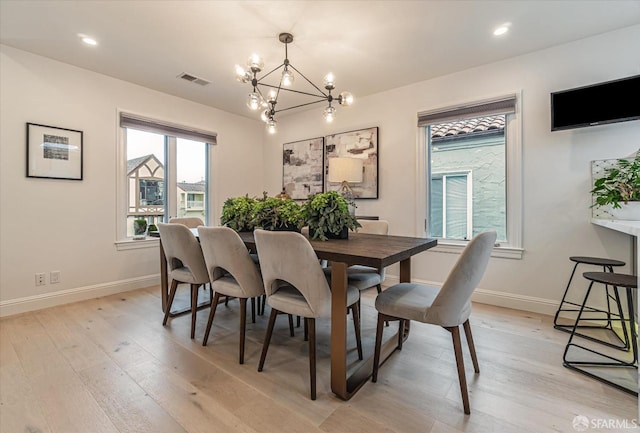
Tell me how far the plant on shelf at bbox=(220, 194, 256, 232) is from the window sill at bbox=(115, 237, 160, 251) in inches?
70.0

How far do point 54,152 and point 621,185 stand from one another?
5.22m

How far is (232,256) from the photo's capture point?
194 centimetres

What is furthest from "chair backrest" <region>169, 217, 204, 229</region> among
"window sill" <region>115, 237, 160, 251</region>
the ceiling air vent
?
the ceiling air vent

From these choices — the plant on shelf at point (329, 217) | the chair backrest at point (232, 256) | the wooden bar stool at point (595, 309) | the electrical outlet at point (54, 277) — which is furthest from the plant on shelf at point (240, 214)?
the wooden bar stool at point (595, 309)

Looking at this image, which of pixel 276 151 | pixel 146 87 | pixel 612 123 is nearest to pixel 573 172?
pixel 612 123

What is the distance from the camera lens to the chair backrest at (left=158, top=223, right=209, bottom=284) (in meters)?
2.28

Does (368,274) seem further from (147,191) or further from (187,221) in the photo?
(147,191)

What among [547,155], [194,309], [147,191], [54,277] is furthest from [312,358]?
[147,191]

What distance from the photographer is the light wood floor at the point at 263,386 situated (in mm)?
1416

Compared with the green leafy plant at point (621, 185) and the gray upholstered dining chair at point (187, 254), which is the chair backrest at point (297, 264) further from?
the green leafy plant at point (621, 185)

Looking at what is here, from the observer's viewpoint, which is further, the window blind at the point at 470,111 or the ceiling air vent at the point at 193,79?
the ceiling air vent at the point at 193,79

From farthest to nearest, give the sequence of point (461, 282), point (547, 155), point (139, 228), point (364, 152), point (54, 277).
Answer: point (364, 152) → point (139, 228) → point (54, 277) → point (547, 155) → point (461, 282)

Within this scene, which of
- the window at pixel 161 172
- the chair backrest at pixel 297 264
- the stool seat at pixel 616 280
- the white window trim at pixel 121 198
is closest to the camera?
the chair backrest at pixel 297 264

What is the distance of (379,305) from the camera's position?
5.67ft
